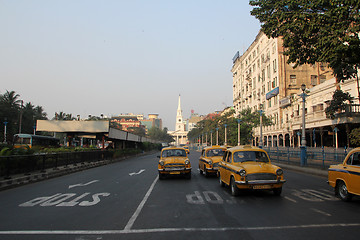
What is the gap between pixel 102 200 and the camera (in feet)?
29.6

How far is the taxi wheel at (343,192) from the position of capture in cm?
833

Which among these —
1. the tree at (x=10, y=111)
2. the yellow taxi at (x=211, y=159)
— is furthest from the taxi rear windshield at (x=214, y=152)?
the tree at (x=10, y=111)

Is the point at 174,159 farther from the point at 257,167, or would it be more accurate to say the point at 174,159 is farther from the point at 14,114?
the point at 14,114

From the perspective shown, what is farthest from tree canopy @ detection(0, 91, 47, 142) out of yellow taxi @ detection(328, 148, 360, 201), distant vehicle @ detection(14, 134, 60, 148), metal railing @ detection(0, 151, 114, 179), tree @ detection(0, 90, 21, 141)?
yellow taxi @ detection(328, 148, 360, 201)

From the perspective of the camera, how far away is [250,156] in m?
10.4

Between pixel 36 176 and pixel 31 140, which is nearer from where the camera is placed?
pixel 36 176

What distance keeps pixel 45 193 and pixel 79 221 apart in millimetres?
5163

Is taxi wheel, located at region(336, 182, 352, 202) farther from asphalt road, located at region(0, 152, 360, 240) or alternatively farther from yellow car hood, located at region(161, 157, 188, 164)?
yellow car hood, located at region(161, 157, 188, 164)

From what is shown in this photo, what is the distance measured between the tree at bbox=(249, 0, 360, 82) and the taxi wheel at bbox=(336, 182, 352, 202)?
5289 millimetres

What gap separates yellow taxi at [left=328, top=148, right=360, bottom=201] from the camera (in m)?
7.86

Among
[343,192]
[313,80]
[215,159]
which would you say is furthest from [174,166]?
[313,80]

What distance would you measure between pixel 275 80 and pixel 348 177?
51.9m

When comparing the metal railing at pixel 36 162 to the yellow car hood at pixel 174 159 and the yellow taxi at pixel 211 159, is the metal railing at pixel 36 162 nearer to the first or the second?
the yellow car hood at pixel 174 159

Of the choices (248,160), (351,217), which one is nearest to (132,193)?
(248,160)
